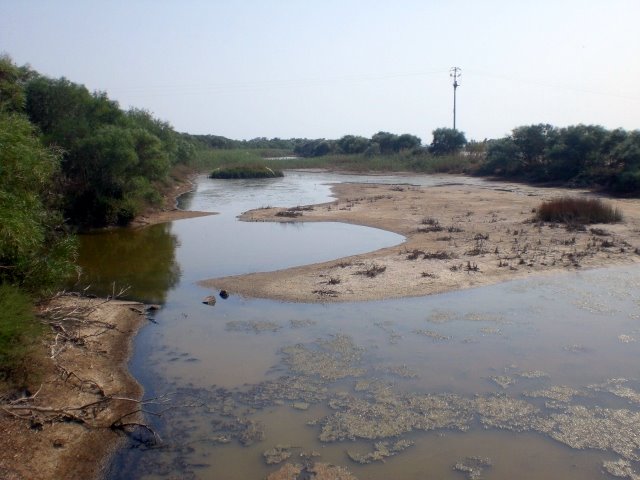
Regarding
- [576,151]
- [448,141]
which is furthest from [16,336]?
[448,141]

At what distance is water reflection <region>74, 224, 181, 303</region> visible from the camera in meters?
16.8

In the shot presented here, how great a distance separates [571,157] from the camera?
1703 inches

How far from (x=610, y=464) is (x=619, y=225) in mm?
18328

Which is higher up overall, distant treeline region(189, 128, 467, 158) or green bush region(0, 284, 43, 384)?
distant treeline region(189, 128, 467, 158)

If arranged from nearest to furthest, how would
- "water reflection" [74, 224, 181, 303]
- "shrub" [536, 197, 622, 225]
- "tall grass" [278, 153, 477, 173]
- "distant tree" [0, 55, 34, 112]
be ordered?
"water reflection" [74, 224, 181, 303]
"distant tree" [0, 55, 34, 112]
"shrub" [536, 197, 622, 225]
"tall grass" [278, 153, 477, 173]

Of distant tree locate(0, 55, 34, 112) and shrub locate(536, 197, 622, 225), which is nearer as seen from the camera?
distant tree locate(0, 55, 34, 112)

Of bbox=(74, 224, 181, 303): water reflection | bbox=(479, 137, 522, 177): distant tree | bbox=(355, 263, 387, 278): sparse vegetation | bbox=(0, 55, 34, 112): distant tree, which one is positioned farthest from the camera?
bbox=(479, 137, 522, 177): distant tree

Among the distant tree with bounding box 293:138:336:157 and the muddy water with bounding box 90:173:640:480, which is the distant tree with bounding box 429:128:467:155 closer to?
the distant tree with bounding box 293:138:336:157

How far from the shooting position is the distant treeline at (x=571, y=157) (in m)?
36.2

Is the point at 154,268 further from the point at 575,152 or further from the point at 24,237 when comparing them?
the point at 575,152

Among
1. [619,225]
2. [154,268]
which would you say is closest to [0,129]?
[154,268]

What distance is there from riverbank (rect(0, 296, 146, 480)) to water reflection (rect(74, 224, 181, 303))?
8.19 ft

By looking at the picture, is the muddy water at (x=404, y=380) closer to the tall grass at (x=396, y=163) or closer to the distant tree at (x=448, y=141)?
the tall grass at (x=396, y=163)

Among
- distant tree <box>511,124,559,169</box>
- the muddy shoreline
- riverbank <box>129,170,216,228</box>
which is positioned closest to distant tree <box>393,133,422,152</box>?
distant tree <box>511,124,559,169</box>
